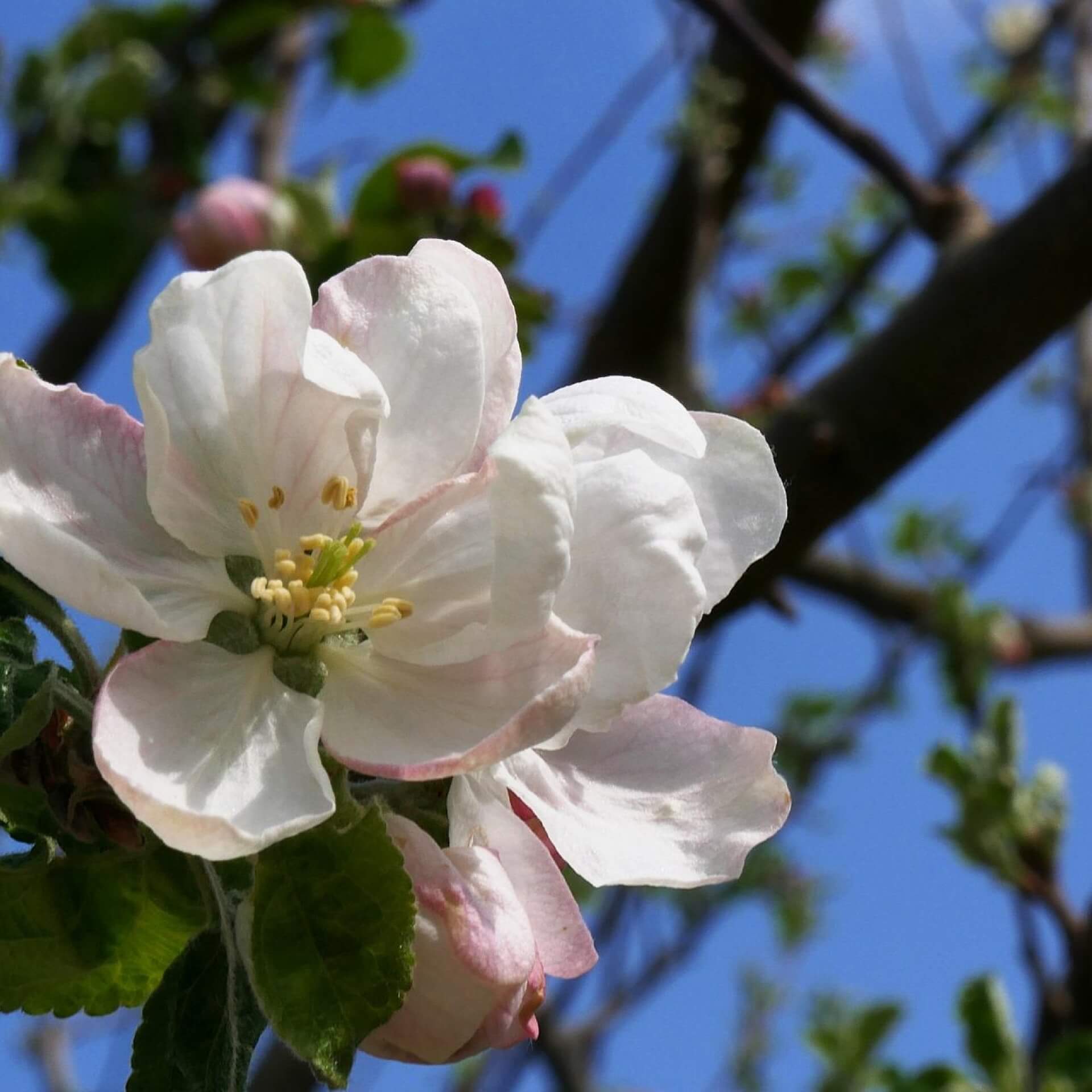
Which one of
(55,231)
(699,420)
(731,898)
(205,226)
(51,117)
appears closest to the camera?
(699,420)

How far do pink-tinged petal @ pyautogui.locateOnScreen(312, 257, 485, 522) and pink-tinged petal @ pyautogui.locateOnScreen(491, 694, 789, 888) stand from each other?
14 cm

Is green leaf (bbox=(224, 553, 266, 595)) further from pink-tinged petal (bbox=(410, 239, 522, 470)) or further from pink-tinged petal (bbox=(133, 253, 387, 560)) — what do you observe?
pink-tinged petal (bbox=(410, 239, 522, 470))

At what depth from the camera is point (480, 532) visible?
62 centimetres

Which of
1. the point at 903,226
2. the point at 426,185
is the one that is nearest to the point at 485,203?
the point at 426,185

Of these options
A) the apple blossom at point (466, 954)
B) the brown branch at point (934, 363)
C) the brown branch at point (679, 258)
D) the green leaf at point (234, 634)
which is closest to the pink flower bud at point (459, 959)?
the apple blossom at point (466, 954)

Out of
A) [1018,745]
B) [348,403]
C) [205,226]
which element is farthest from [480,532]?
[1018,745]

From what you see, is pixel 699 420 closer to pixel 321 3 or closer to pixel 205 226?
pixel 205 226

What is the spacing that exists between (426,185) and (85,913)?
3.81 ft

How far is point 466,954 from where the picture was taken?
0.60m

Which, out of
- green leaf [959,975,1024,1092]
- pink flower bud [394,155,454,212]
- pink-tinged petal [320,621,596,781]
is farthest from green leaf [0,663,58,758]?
green leaf [959,975,1024,1092]

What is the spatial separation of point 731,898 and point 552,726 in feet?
8.81

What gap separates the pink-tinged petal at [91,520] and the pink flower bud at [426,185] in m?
1.05

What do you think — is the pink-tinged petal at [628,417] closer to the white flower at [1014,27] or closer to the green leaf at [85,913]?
the green leaf at [85,913]

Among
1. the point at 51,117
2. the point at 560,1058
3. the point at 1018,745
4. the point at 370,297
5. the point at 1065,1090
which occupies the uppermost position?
the point at 370,297
